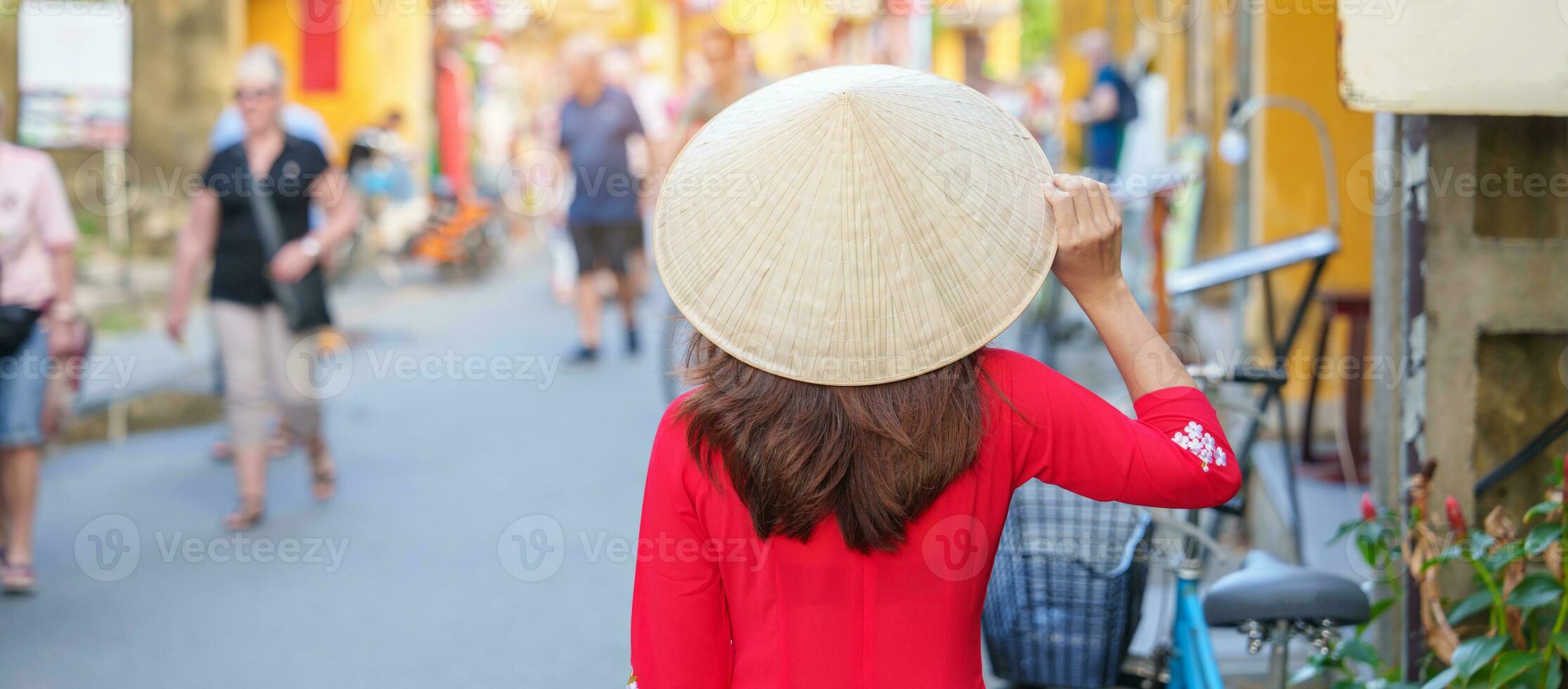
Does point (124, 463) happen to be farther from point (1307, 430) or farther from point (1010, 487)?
point (1010, 487)

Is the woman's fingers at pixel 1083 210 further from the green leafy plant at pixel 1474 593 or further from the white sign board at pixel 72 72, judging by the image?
the white sign board at pixel 72 72

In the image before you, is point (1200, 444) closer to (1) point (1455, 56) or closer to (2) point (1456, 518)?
(1) point (1455, 56)

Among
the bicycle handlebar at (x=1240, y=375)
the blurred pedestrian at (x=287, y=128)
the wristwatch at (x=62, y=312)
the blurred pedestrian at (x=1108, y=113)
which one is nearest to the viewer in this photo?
the bicycle handlebar at (x=1240, y=375)

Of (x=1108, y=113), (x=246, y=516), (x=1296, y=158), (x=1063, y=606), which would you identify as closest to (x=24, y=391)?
(x=246, y=516)

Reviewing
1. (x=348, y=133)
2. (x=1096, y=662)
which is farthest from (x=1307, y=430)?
(x=348, y=133)

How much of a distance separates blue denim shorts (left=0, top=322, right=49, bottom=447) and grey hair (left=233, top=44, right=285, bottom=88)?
1362mm

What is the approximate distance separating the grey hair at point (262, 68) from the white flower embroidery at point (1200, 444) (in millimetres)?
5014

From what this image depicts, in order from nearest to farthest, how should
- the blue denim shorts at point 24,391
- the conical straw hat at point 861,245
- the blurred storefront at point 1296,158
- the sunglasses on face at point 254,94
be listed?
1. the conical straw hat at point 861,245
2. the blue denim shorts at point 24,391
3. the sunglasses on face at point 254,94
4. the blurred storefront at point 1296,158

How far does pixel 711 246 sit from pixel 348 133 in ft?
65.6

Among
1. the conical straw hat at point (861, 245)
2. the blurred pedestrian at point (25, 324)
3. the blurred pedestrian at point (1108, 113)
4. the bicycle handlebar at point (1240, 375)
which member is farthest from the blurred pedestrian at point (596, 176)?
the conical straw hat at point (861, 245)

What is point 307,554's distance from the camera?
559 centimetres

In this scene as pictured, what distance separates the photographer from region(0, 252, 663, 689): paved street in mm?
4426

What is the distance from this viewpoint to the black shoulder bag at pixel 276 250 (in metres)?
5.91

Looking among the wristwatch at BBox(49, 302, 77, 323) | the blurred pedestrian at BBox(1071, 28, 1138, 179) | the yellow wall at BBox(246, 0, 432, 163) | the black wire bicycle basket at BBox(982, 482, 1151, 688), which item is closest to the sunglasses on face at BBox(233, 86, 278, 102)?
the wristwatch at BBox(49, 302, 77, 323)
